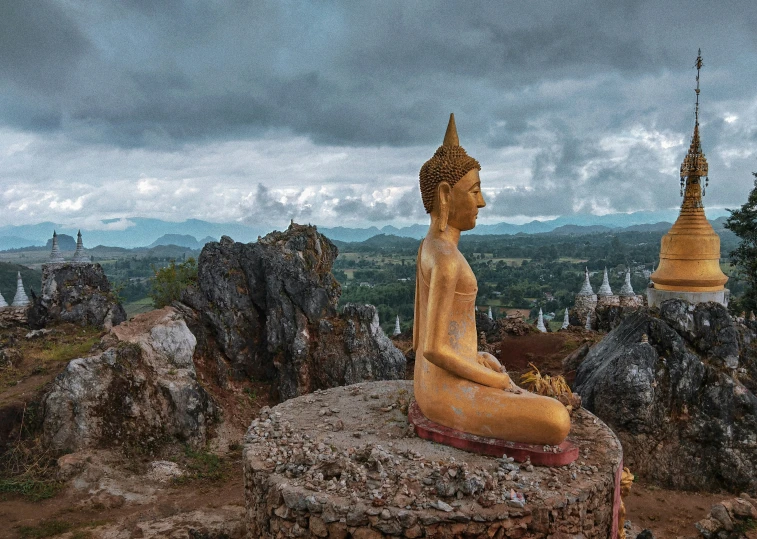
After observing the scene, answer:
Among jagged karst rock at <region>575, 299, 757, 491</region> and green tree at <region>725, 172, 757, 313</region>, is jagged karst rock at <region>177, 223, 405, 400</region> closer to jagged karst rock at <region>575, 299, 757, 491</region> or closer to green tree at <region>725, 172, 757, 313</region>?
jagged karst rock at <region>575, 299, 757, 491</region>

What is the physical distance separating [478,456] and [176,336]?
9.26 meters

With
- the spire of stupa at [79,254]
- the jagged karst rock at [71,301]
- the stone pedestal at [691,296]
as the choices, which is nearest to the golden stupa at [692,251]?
the stone pedestal at [691,296]

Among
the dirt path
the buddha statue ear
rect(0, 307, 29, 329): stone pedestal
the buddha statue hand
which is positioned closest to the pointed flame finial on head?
the buddha statue ear

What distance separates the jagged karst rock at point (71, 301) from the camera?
17.8 metres

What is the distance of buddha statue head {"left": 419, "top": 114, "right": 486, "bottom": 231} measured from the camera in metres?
7.27

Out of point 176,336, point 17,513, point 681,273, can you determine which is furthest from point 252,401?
point 681,273

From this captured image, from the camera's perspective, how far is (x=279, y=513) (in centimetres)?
609

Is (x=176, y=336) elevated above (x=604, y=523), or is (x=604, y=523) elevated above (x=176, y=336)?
(x=176, y=336)

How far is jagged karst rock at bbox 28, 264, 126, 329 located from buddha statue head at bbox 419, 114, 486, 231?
1417 cm

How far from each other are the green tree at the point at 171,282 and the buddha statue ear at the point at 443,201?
1137cm

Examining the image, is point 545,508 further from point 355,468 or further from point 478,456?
point 355,468

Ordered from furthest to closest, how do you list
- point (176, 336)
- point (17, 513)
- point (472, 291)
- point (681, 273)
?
point (681, 273), point (176, 336), point (17, 513), point (472, 291)

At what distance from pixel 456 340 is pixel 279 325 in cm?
945

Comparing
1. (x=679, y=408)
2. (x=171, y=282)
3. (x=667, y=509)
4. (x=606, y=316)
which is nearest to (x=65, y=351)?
(x=171, y=282)
